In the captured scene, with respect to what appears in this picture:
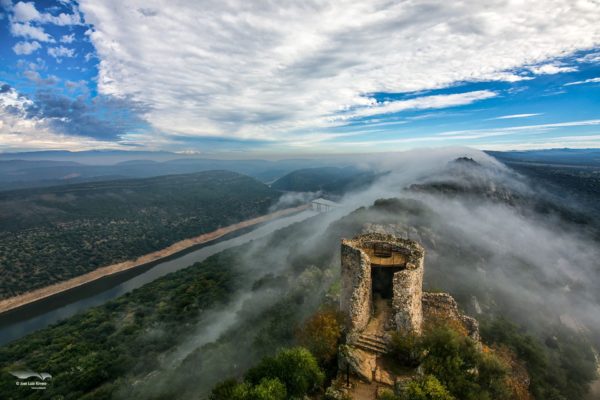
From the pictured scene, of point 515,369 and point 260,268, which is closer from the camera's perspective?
point 515,369

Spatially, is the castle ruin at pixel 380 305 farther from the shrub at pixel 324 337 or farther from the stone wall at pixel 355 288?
the shrub at pixel 324 337

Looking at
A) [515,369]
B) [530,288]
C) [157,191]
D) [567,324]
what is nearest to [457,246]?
[530,288]

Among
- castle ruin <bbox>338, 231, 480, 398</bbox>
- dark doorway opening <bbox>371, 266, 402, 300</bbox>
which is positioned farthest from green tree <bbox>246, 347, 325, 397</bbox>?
dark doorway opening <bbox>371, 266, 402, 300</bbox>

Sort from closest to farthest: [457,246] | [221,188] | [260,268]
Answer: [457,246] → [260,268] → [221,188]

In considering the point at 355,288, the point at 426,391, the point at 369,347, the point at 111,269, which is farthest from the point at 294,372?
the point at 111,269

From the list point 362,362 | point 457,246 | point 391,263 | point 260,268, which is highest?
point 391,263

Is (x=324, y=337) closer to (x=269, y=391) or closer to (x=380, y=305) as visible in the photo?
(x=269, y=391)

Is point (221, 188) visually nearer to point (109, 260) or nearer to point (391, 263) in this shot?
point (109, 260)
